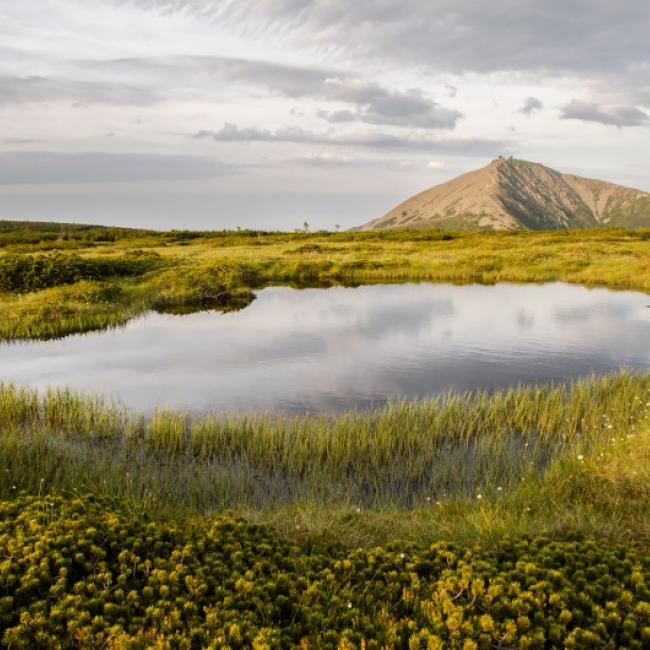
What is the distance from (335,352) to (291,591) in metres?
19.5

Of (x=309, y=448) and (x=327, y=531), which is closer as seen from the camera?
(x=327, y=531)

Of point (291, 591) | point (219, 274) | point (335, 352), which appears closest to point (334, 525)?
point (291, 591)

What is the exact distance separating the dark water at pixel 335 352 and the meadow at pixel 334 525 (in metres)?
2.69

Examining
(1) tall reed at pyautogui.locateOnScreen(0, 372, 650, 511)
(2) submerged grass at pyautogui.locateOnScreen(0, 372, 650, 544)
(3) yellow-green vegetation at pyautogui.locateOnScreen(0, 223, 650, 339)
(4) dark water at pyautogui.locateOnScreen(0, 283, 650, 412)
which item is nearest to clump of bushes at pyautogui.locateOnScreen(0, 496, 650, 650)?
(2) submerged grass at pyautogui.locateOnScreen(0, 372, 650, 544)

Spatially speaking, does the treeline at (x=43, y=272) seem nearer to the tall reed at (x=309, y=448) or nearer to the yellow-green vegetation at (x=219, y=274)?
the yellow-green vegetation at (x=219, y=274)

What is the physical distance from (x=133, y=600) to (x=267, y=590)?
1398 millimetres

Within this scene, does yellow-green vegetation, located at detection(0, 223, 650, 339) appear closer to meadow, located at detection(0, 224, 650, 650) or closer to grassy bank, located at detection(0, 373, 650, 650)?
meadow, located at detection(0, 224, 650, 650)

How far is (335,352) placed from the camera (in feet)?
84.5

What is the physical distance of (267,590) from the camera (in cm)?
638

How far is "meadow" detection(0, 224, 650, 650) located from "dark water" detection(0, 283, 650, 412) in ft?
8.83

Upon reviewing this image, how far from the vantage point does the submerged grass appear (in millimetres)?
9909

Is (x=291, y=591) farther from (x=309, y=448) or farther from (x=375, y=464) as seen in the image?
(x=309, y=448)

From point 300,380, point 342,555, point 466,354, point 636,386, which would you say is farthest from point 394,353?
point 342,555

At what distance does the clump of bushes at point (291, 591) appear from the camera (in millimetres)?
5539
